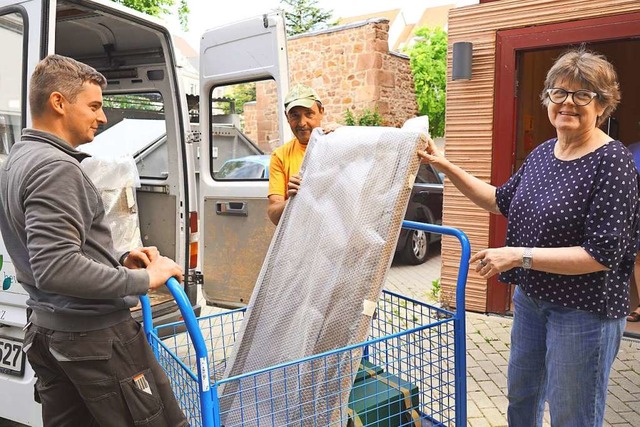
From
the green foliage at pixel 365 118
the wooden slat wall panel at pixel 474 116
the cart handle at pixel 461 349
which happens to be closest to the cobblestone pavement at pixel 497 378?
the wooden slat wall panel at pixel 474 116

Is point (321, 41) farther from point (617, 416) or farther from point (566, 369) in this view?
point (566, 369)

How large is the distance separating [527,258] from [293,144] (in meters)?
1.64

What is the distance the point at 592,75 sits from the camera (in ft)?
6.38

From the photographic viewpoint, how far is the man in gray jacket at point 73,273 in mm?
1674

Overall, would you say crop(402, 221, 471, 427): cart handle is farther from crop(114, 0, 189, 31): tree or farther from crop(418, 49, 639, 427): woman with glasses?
crop(114, 0, 189, 31): tree

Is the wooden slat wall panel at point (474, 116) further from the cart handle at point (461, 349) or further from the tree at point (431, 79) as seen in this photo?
the tree at point (431, 79)

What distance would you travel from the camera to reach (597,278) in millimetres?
1966

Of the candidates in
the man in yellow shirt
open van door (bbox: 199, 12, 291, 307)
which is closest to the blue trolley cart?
the man in yellow shirt

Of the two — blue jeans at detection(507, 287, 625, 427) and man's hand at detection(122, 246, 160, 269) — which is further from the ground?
man's hand at detection(122, 246, 160, 269)

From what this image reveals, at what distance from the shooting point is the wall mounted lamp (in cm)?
516

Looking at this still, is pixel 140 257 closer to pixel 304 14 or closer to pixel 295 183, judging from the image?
pixel 295 183

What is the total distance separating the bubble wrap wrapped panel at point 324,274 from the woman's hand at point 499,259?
0.37m

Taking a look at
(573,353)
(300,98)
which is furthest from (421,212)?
(573,353)

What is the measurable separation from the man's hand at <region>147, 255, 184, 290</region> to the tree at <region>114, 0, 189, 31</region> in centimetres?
1286
